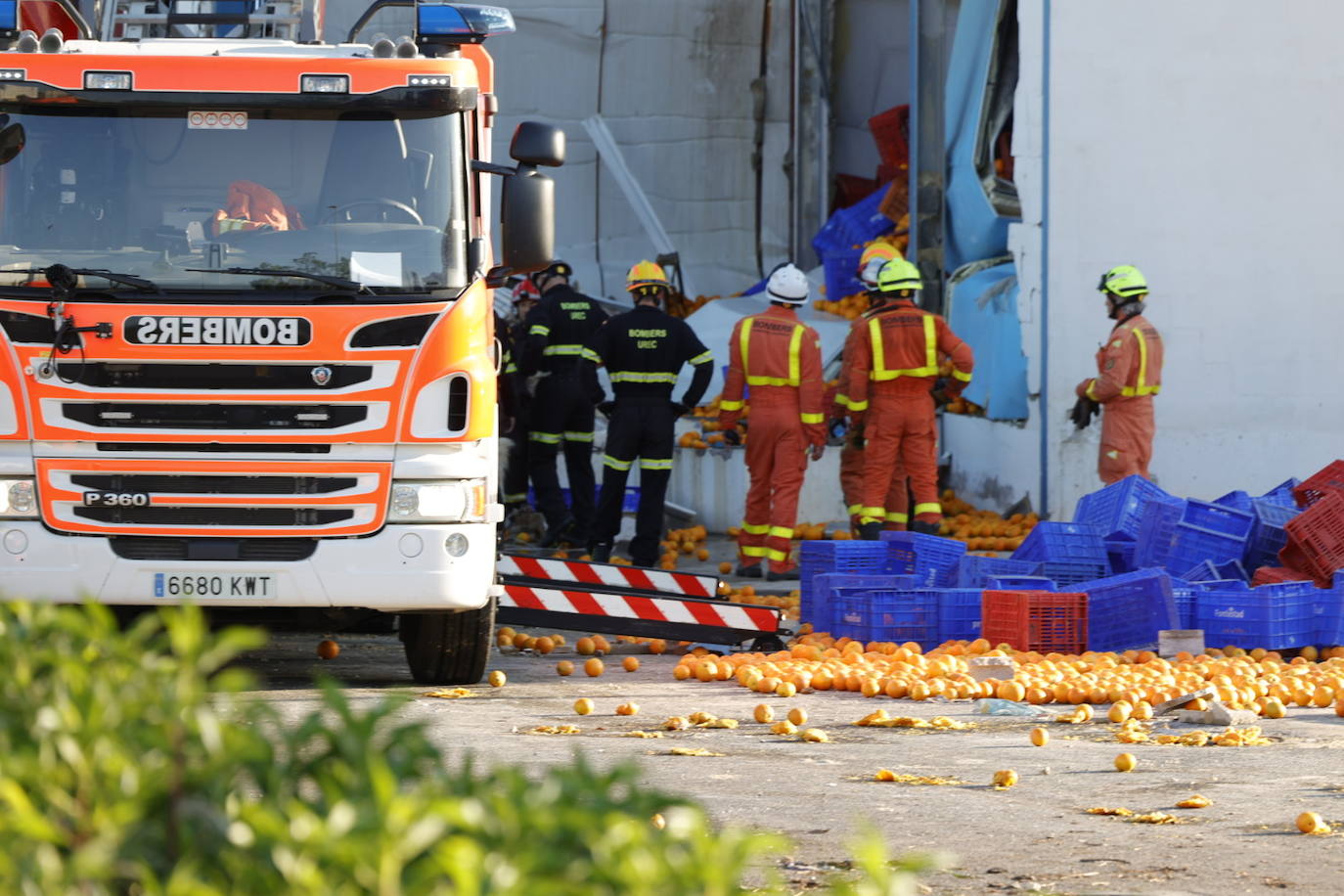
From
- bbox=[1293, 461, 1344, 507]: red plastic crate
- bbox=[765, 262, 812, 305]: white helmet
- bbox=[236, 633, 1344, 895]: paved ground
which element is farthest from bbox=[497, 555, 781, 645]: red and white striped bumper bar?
bbox=[765, 262, 812, 305]: white helmet

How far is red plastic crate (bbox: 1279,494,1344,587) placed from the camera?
1053 centimetres

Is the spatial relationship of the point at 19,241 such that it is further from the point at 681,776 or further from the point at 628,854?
the point at 628,854

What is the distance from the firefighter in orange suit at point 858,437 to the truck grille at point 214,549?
6027mm

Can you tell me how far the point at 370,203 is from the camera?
7930 mm

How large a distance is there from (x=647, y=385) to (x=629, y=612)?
4163mm

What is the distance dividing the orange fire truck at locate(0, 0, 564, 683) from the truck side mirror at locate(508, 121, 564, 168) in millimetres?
13

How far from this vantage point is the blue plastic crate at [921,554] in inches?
435

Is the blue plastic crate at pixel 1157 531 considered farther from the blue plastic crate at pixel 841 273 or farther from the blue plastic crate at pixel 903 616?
the blue plastic crate at pixel 841 273

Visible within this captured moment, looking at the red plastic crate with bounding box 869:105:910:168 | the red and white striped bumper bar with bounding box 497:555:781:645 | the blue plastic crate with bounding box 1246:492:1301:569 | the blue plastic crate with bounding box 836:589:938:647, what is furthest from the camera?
the red plastic crate with bounding box 869:105:910:168

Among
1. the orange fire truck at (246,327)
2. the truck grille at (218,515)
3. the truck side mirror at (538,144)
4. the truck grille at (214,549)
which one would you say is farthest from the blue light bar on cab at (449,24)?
the truck grille at (214,549)

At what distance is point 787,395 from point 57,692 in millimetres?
10860

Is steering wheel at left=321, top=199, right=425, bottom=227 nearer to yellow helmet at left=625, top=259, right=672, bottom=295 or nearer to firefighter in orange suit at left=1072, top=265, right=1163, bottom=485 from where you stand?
yellow helmet at left=625, top=259, right=672, bottom=295

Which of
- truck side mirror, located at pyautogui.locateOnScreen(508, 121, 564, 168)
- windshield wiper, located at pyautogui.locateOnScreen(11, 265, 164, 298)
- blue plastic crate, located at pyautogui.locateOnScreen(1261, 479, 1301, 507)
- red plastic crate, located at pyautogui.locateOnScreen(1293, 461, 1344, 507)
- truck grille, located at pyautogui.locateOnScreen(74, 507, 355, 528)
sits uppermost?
truck side mirror, located at pyautogui.locateOnScreen(508, 121, 564, 168)

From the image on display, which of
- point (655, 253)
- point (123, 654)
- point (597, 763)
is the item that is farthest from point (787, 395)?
point (123, 654)
